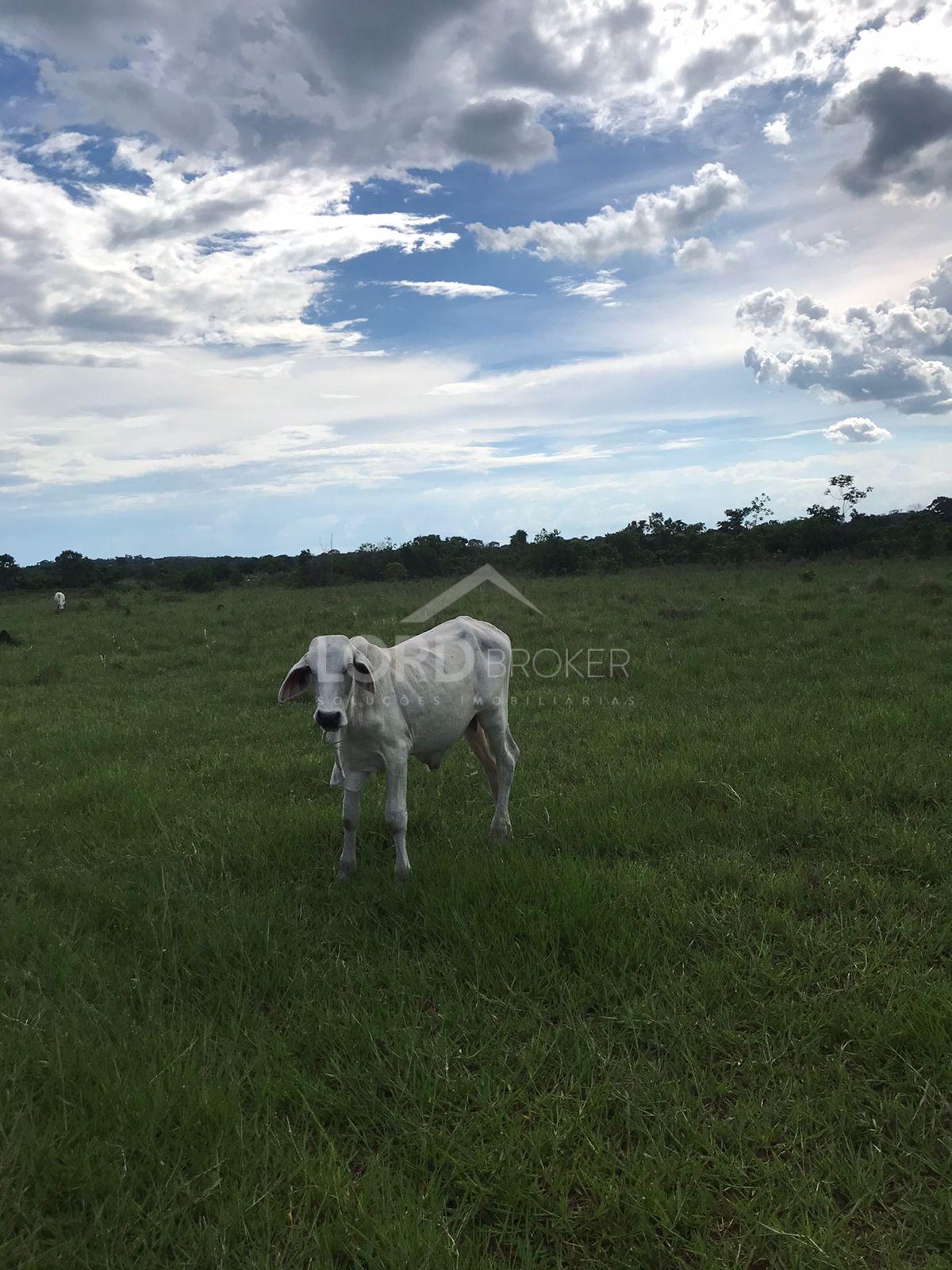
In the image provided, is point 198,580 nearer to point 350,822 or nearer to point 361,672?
point 350,822

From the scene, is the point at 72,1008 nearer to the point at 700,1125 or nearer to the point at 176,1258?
the point at 176,1258

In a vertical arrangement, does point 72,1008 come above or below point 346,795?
below

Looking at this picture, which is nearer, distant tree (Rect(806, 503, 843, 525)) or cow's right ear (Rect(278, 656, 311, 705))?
cow's right ear (Rect(278, 656, 311, 705))

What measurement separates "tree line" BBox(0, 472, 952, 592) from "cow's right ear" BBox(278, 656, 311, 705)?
35593 mm

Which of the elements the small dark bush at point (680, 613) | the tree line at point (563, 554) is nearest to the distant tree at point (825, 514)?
the tree line at point (563, 554)

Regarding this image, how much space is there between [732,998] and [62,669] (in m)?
14.5

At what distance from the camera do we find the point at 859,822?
614 cm

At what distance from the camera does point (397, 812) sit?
18.5 ft

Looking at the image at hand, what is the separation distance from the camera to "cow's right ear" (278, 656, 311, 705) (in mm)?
5344

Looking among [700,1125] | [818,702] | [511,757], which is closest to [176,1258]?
[700,1125]

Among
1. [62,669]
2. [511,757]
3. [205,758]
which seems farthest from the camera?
[62,669]

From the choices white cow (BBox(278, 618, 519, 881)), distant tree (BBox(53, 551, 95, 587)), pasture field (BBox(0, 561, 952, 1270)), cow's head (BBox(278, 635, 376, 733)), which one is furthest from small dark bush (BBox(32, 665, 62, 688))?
distant tree (BBox(53, 551, 95, 587))

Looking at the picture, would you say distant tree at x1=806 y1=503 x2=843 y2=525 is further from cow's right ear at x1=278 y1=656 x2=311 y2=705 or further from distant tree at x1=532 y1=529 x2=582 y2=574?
cow's right ear at x1=278 y1=656 x2=311 y2=705

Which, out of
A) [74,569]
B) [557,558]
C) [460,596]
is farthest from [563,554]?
[74,569]
